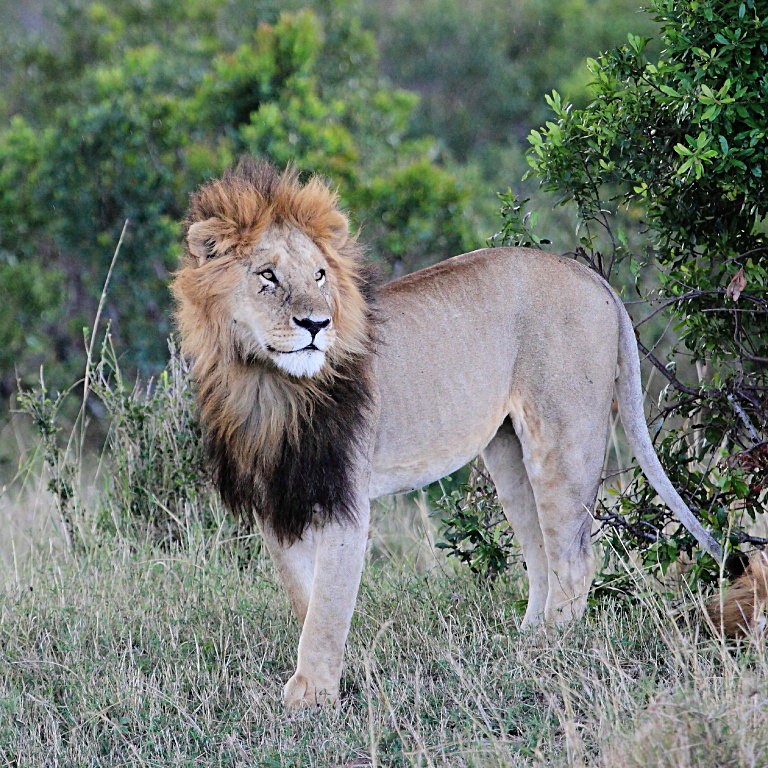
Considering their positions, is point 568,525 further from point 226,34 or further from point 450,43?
point 450,43

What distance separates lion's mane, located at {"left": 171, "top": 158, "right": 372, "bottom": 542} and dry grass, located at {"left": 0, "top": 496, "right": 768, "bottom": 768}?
0.61 meters

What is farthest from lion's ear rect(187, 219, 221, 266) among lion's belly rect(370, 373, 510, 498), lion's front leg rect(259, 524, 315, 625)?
lion's front leg rect(259, 524, 315, 625)

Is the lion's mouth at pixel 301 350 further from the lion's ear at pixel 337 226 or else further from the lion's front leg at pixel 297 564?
Result: the lion's front leg at pixel 297 564

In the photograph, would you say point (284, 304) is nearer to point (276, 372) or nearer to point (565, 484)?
point (276, 372)

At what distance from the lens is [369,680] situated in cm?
355

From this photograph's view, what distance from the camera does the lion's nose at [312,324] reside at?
3686 millimetres

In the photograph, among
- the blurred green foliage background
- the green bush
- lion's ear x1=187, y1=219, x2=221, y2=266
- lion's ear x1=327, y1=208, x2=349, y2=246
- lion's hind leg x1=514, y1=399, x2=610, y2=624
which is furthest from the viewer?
the blurred green foliage background

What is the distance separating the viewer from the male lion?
3.87 metres

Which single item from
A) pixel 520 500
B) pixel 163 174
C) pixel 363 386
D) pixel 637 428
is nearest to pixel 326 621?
pixel 363 386

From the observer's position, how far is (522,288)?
4496 millimetres

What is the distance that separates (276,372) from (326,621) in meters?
0.85

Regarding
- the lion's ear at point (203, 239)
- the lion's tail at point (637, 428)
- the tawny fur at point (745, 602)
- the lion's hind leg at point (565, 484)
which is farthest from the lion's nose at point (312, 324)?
the tawny fur at point (745, 602)

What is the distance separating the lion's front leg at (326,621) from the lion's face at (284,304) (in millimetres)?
615

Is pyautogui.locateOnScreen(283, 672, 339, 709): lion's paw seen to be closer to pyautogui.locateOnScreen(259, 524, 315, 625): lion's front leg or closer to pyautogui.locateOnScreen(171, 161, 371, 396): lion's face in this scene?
pyautogui.locateOnScreen(259, 524, 315, 625): lion's front leg
